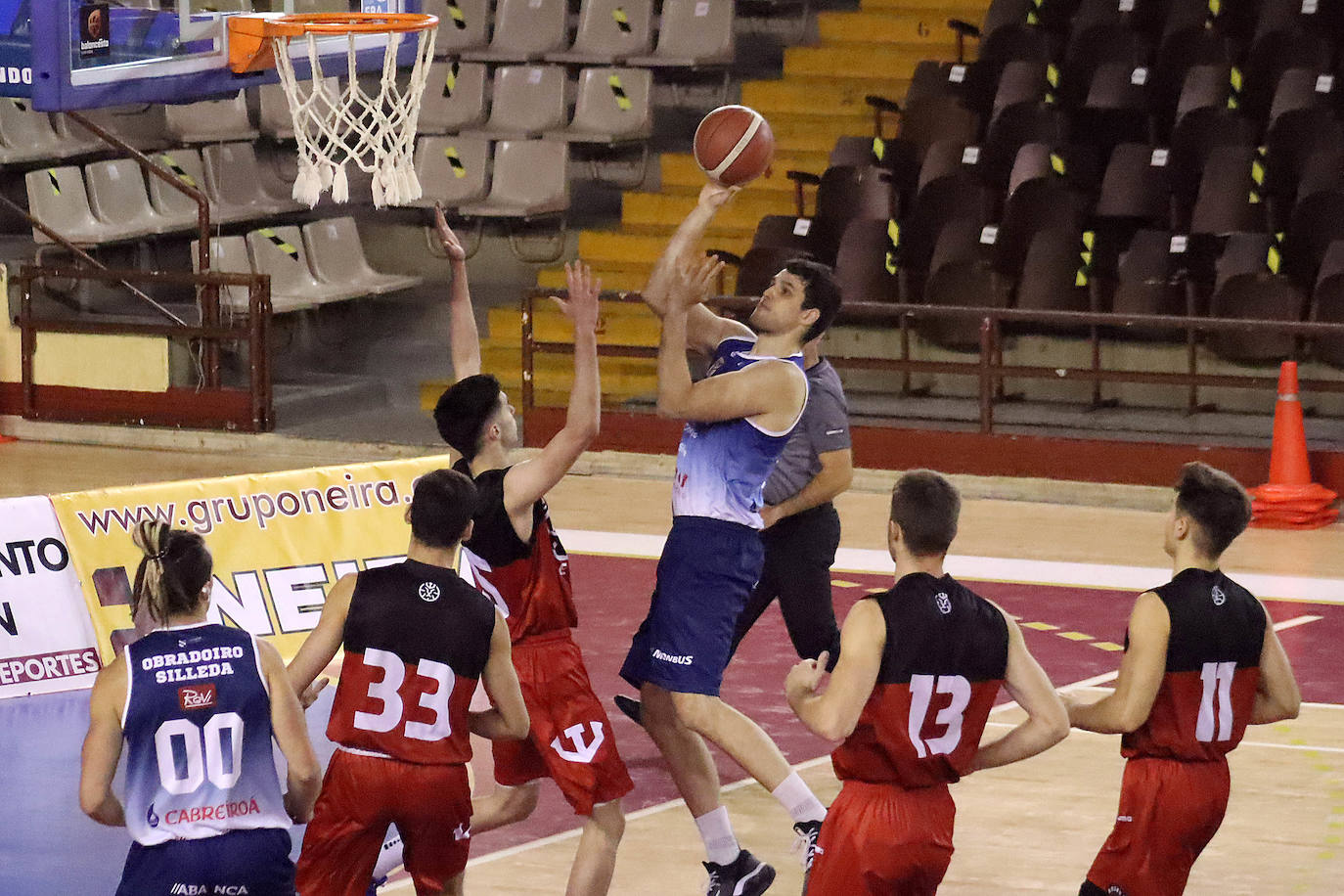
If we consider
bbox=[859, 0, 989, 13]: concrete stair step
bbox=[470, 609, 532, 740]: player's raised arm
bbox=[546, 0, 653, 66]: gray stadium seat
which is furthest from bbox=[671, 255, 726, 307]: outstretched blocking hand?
bbox=[859, 0, 989, 13]: concrete stair step

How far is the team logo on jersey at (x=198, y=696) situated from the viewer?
4.80 meters

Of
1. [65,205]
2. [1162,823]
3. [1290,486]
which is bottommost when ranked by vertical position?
[1290,486]

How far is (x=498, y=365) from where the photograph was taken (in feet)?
55.7

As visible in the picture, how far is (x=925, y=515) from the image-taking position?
5047mm

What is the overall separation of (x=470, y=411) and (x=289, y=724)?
53.9 inches

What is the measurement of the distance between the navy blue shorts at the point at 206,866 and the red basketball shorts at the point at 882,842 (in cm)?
134

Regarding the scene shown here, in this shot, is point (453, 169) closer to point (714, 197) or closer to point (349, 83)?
point (349, 83)

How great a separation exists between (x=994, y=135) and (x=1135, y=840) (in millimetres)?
11603

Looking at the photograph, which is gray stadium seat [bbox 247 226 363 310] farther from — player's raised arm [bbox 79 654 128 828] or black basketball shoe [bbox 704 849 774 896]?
player's raised arm [bbox 79 654 128 828]

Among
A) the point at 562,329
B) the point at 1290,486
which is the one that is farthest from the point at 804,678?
the point at 562,329

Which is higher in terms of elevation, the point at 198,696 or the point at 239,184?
the point at 198,696

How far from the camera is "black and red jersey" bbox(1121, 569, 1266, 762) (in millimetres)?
5219

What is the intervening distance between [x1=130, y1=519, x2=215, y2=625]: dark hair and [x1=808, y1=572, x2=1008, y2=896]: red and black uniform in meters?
1.62

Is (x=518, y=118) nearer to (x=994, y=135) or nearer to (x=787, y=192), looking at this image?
(x=787, y=192)
